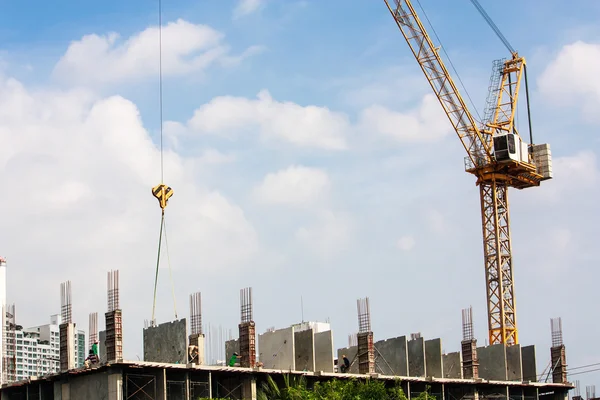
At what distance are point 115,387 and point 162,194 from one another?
1203cm

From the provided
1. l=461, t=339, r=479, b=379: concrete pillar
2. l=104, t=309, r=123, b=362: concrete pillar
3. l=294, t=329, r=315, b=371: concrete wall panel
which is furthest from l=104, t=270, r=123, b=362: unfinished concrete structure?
l=461, t=339, r=479, b=379: concrete pillar

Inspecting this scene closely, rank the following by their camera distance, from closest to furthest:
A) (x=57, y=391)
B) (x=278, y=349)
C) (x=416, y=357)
→ 1. (x=57, y=391)
2. (x=278, y=349)
3. (x=416, y=357)

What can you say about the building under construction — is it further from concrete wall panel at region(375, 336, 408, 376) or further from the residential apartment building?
the residential apartment building

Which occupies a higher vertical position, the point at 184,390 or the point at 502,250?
the point at 502,250

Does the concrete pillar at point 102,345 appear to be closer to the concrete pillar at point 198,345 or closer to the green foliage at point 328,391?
the concrete pillar at point 198,345

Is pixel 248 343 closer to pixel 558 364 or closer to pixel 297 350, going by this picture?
pixel 297 350

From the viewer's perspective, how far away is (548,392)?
72625mm

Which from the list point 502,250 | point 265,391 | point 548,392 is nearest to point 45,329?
point 502,250

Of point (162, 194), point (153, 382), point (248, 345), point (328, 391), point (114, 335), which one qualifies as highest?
point (162, 194)

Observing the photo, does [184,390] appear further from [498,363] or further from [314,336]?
[498,363]

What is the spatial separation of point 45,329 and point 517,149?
80.9 metres

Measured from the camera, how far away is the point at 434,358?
63969mm

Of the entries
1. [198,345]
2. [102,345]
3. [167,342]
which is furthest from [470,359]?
[102,345]

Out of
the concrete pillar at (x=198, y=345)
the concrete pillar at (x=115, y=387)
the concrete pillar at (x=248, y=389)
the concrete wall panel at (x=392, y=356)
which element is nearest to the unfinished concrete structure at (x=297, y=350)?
the concrete pillar at (x=248, y=389)
